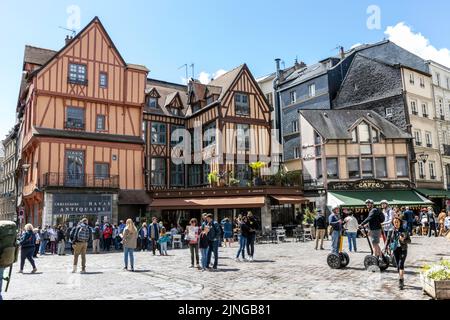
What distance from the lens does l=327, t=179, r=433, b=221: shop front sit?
84.7 ft

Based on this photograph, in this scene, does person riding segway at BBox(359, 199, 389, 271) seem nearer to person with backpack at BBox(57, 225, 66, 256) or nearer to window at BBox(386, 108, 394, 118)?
person with backpack at BBox(57, 225, 66, 256)

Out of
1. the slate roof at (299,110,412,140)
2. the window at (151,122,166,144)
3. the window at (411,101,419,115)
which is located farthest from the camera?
the window at (411,101,419,115)

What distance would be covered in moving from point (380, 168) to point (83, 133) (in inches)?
764

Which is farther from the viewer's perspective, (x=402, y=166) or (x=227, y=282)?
(x=402, y=166)

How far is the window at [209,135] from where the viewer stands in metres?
27.1

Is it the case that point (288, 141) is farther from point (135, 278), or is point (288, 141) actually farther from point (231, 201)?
point (135, 278)

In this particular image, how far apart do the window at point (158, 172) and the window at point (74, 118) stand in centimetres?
642

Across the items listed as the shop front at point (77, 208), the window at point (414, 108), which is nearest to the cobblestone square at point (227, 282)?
the shop front at point (77, 208)

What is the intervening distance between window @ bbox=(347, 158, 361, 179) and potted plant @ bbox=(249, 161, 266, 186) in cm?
579

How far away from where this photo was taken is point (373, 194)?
26.5 m

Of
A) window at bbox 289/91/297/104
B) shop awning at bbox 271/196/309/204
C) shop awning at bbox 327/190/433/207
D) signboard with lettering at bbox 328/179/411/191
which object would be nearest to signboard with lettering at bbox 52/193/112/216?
shop awning at bbox 271/196/309/204

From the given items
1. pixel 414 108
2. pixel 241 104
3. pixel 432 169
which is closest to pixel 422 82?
pixel 414 108

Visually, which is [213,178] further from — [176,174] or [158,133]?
[158,133]

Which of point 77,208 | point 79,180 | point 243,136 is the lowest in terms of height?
point 77,208
